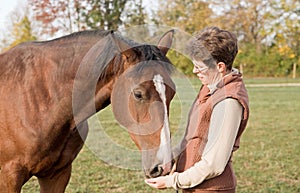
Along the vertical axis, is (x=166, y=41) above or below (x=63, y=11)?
above

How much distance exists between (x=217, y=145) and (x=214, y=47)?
0.53m

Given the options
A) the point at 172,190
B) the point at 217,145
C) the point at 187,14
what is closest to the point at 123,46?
the point at 217,145

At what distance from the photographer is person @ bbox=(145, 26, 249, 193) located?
2.19 metres

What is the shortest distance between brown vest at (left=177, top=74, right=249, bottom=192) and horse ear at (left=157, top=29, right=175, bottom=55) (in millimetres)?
387

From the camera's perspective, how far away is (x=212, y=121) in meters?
2.25

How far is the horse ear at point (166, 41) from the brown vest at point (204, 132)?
39 centimetres

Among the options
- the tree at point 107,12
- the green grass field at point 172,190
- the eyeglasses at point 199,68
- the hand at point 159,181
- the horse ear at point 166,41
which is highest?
the horse ear at point 166,41

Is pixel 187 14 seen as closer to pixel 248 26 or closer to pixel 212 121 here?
pixel 248 26

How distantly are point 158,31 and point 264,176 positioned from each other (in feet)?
11.5

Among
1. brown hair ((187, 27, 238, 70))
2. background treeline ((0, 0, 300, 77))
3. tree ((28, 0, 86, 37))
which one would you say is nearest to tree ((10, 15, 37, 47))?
background treeline ((0, 0, 300, 77))

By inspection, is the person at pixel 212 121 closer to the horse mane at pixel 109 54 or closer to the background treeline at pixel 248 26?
the horse mane at pixel 109 54

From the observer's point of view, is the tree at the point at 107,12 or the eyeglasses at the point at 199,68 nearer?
the eyeglasses at the point at 199,68

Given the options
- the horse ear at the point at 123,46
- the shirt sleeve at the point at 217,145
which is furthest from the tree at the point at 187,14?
the shirt sleeve at the point at 217,145

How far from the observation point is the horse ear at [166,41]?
8.84 feet
